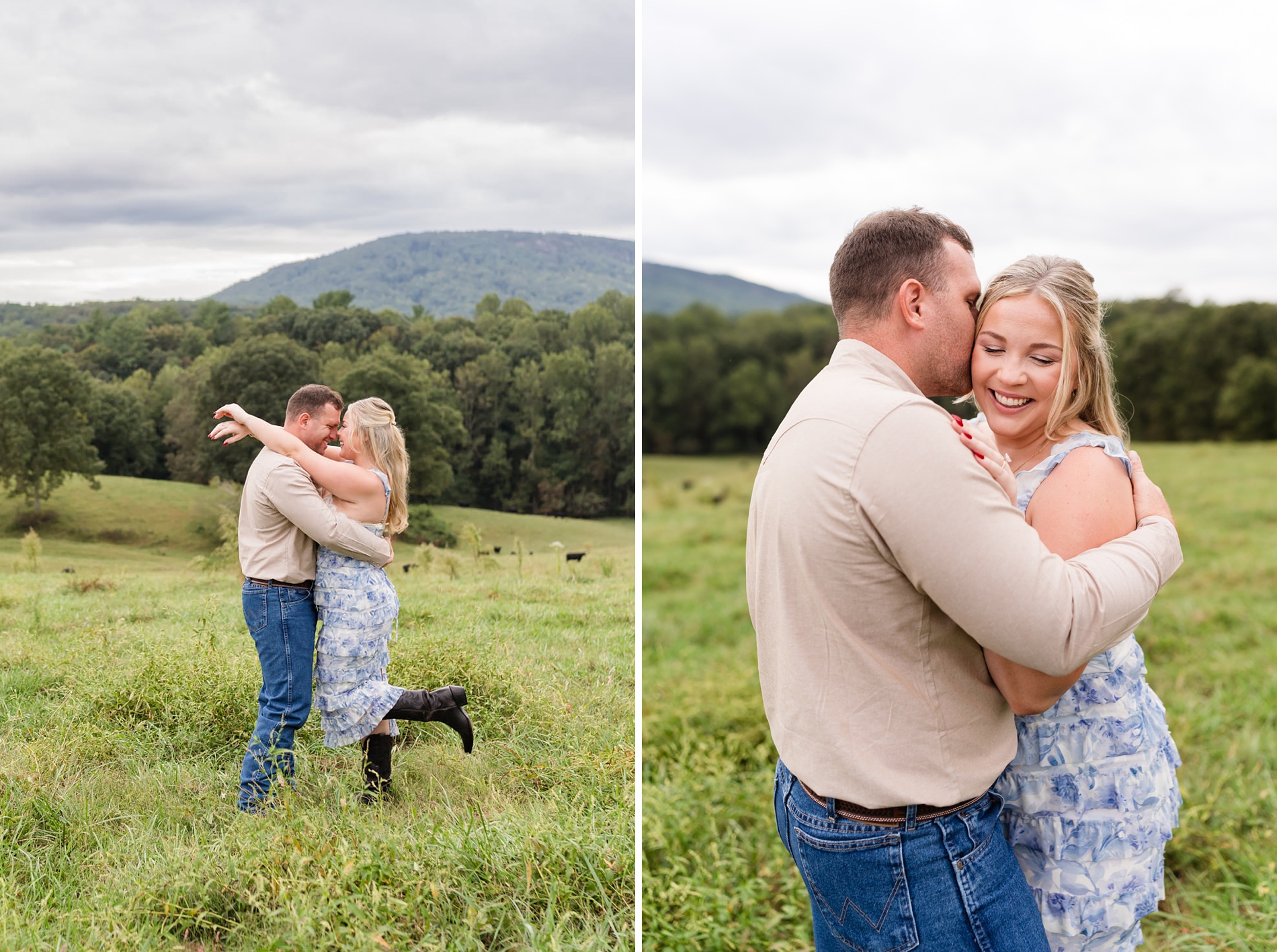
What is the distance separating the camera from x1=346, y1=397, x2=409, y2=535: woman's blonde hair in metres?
3.33

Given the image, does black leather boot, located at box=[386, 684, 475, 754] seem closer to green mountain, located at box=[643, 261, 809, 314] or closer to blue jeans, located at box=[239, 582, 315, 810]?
blue jeans, located at box=[239, 582, 315, 810]

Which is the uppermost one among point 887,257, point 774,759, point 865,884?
point 887,257

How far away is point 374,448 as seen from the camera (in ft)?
11.0

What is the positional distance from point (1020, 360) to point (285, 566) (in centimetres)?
246

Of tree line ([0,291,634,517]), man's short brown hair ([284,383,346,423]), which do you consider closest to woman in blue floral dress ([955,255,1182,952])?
man's short brown hair ([284,383,346,423])

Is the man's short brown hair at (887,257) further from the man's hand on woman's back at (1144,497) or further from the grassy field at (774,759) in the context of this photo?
the grassy field at (774,759)

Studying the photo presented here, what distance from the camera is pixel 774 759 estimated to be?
5.75 meters

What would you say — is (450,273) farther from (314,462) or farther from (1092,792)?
(1092,792)

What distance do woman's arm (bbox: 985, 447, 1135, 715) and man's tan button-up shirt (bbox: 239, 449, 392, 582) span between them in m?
2.19

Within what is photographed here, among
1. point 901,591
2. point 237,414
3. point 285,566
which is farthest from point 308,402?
point 901,591

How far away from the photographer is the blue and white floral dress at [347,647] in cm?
325

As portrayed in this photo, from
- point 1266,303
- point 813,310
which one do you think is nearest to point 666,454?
point 813,310

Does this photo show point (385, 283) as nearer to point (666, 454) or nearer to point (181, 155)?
point (181, 155)

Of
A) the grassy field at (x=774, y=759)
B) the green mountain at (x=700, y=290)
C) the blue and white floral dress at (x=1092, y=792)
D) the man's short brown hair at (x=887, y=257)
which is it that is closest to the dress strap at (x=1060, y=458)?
the blue and white floral dress at (x=1092, y=792)
